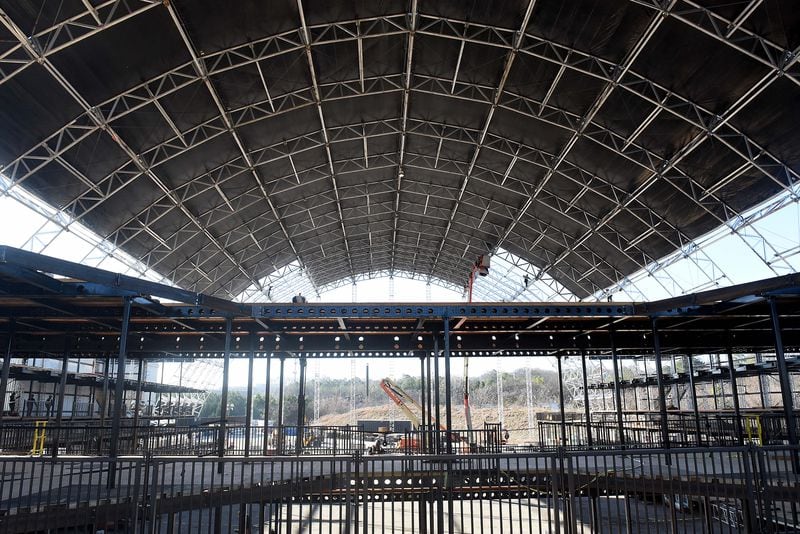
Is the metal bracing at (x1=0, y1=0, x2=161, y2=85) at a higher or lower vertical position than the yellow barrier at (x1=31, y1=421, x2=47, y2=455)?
higher

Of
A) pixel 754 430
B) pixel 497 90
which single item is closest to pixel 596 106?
pixel 497 90

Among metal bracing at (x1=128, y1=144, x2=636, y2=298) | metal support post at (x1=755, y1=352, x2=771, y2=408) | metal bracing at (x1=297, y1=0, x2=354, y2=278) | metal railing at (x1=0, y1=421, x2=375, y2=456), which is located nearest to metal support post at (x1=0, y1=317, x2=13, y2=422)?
metal railing at (x1=0, y1=421, x2=375, y2=456)

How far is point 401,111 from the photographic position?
95.1 feet

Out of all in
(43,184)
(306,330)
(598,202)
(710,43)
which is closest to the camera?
(710,43)

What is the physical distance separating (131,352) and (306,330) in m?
10.6

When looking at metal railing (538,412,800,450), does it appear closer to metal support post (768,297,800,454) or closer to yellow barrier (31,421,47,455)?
metal support post (768,297,800,454)

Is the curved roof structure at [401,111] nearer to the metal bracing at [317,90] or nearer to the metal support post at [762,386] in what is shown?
the metal bracing at [317,90]

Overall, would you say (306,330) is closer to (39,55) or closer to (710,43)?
(39,55)

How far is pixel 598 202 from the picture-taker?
33.4 m

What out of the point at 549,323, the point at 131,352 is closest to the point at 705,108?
the point at 549,323

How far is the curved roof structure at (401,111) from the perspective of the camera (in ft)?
64.0

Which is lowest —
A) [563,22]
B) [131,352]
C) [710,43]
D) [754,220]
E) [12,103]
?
[131,352]

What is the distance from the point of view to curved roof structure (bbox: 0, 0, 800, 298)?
768 inches

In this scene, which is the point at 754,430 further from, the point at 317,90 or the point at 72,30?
the point at 72,30
